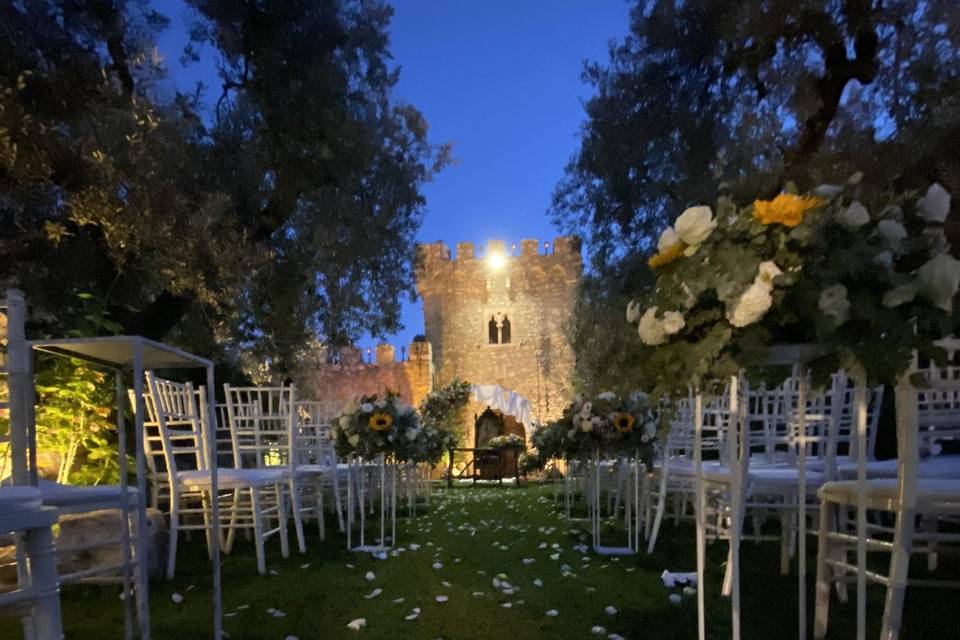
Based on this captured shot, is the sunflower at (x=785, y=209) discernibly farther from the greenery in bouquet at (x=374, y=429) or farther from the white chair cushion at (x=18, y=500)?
the greenery in bouquet at (x=374, y=429)

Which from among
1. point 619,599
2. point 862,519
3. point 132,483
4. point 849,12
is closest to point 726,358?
point 862,519

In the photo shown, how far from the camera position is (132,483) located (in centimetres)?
423

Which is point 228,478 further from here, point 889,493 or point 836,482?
point 889,493

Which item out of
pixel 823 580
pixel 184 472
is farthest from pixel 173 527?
pixel 823 580

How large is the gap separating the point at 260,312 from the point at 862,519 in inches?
220

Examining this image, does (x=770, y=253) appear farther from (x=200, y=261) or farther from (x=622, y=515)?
(x=622, y=515)

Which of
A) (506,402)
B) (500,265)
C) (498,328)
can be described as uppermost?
(500,265)

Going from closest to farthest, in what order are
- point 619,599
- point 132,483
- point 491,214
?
point 619,599 < point 132,483 < point 491,214

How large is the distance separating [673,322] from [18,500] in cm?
152

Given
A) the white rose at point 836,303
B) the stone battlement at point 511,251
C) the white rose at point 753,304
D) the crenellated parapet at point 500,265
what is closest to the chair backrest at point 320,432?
the white rose at point 753,304

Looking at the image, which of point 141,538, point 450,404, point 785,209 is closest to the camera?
point 785,209

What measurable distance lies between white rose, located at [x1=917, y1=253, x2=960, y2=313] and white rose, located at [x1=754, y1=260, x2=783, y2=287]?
314 mm

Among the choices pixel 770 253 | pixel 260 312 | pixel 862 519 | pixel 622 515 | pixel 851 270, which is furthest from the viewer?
pixel 622 515

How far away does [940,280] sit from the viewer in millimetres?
1478
